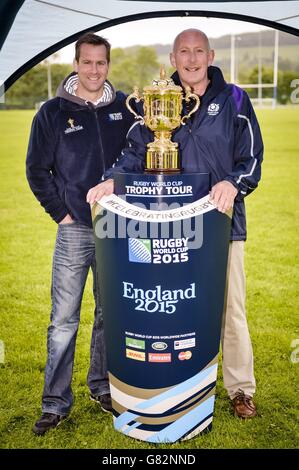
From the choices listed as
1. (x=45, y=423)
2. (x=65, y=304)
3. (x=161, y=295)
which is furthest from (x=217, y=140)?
(x=45, y=423)

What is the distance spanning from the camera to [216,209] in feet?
7.28

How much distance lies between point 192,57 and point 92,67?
440 mm

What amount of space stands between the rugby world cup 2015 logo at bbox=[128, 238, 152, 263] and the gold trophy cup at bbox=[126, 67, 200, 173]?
0.97ft

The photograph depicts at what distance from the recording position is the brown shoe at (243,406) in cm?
280

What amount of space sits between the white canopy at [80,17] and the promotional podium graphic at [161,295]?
118cm

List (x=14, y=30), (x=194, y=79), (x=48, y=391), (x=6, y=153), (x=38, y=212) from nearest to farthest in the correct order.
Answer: (x=194, y=79), (x=48, y=391), (x=14, y=30), (x=38, y=212), (x=6, y=153)

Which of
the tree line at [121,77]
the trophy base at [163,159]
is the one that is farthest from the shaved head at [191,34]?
the tree line at [121,77]

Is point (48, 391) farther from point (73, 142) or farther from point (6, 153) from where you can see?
point (6, 153)

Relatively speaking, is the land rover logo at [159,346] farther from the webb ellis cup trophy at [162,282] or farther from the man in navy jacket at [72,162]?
the man in navy jacket at [72,162]

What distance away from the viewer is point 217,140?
2459 mm

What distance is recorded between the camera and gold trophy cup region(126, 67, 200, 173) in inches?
88.7

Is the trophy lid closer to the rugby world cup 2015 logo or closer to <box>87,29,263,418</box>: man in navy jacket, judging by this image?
<box>87,29,263,418</box>: man in navy jacket

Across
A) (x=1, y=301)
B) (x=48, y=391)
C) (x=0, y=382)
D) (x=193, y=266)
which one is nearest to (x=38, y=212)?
(x=1, y=301)

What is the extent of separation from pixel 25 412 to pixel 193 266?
4.33 feet
